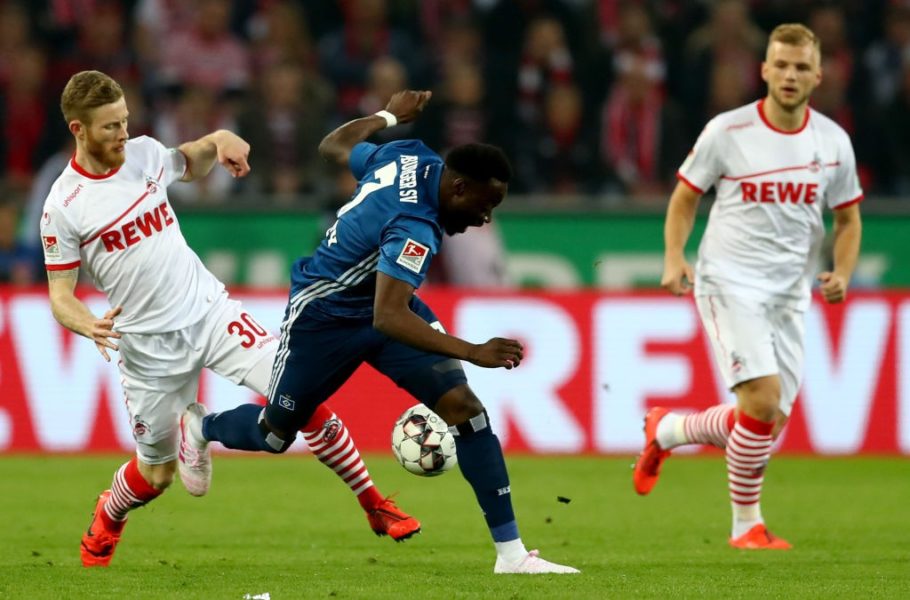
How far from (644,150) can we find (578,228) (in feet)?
3.66

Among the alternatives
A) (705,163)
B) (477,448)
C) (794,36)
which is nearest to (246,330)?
(477,448)

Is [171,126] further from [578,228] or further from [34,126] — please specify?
[578,228]

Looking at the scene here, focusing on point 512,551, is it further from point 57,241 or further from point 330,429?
point 57,241

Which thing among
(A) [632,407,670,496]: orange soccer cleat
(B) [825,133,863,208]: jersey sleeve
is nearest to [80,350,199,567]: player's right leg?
(A) [632,407,670,496]: orange soccer cleat

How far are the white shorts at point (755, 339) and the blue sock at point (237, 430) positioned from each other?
7.62ft

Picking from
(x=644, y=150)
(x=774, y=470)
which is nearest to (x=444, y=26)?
(x=644, y=150)

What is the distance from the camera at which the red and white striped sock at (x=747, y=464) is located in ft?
26.0

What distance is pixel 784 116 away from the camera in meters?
8.02

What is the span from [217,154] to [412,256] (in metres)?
1.58

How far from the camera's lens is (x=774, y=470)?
1137 centimetres

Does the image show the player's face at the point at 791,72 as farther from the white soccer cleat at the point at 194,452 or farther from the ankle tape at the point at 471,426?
the white soccer cleat at the point at 194,452

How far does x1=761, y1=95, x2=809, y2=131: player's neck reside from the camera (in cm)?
802

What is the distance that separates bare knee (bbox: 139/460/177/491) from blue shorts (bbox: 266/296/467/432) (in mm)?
707

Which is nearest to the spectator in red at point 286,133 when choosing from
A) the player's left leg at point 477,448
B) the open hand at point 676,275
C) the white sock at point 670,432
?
the white sock at point 670,432
